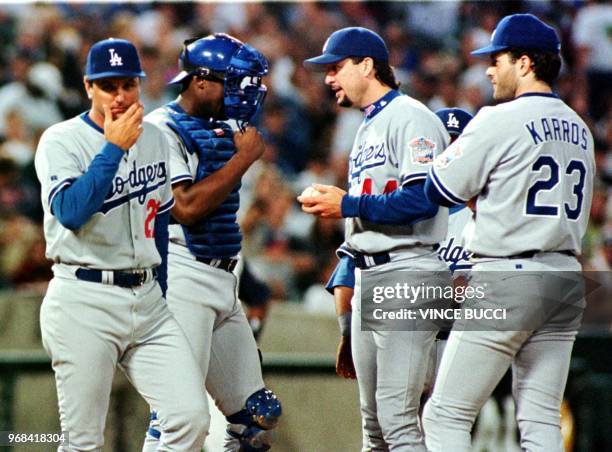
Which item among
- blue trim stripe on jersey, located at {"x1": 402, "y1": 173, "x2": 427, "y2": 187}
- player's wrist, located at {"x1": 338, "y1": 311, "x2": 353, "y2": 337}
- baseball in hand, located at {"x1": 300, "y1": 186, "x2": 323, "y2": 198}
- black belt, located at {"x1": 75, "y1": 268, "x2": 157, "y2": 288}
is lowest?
player's wrist, located at {"x1": 338, "y1": 311, "x2": 353, "y2": 337}

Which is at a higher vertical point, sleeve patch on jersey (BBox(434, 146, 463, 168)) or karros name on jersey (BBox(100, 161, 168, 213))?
sleeve patch on jersey (BBox(434, 146, 463, 168))

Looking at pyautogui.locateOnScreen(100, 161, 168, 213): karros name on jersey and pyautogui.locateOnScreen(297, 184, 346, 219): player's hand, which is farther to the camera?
pyautogui.locateOnScreen(297, 184, 346, 219): player's hand

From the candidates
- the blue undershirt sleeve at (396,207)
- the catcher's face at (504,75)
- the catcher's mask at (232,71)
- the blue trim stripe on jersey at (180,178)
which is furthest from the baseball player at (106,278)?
the catcher's face at (504,75)

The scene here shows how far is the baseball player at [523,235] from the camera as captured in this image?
3.70 m

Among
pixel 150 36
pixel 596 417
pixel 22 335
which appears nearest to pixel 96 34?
pixel 150 36

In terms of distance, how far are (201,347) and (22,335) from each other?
3573 mm

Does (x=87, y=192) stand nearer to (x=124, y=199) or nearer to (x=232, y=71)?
(x=124, y=199)

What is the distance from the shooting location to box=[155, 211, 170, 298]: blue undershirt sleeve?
4.06 metres

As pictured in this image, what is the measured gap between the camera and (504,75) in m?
3.88

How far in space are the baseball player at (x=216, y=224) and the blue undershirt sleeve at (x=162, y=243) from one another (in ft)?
0.58

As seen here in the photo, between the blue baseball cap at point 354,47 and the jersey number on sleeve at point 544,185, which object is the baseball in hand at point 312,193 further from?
the jersey number on sleeve at point 544,185

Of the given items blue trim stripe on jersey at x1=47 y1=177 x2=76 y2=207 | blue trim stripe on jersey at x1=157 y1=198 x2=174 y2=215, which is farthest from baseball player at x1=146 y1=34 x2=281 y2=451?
blue trim stripe on jersey at x1=47 y1=177 x2=76 y2=207

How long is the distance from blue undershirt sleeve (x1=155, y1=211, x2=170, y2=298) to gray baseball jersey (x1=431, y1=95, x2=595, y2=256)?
1.03 m

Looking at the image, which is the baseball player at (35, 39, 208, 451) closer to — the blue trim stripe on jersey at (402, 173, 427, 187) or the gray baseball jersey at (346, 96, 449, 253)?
the gray baseball jersey at (346, 96, 449, 253)
